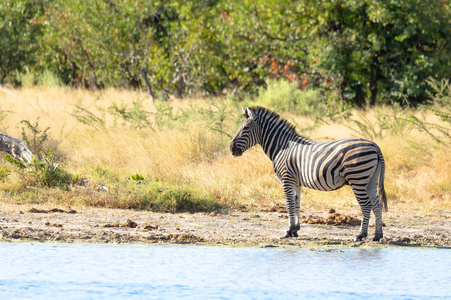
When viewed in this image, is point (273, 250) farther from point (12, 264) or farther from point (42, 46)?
point (42, 46)

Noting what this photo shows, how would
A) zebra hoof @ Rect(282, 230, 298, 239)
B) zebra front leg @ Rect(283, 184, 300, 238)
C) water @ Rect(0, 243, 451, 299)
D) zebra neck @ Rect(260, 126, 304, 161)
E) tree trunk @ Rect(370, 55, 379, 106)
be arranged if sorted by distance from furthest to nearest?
tree trunk @ Rect(370, 55, 379, 106) < zebra neck @ Rect(260, 126, 304, 161) < zebra hoof @ Rect(282, 230, 298, 239) < zebra front leg @ Rect(283, 184, 300, 238) < water @ Rect(0, 243, 451, 299)

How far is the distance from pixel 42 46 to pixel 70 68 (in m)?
1.50

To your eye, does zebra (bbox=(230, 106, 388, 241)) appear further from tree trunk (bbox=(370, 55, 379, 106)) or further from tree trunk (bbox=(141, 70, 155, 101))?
tree trunk (bbox=(141, 70, 155, 101))

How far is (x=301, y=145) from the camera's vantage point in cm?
759

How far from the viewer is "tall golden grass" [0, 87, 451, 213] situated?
32.4ft

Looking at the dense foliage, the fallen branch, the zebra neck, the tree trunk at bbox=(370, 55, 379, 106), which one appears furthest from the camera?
the tree trunk at bbox=(370, 55, 379, 106)

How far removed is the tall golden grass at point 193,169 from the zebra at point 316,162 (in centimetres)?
223

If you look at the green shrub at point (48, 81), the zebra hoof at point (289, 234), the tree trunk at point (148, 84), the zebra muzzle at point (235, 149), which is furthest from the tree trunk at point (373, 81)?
the zebra hoof at point (289, 234)

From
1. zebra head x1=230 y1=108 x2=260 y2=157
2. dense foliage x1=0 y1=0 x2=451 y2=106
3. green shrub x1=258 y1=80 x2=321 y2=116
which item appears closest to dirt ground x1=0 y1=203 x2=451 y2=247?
zebra head x1=230 y1=108 x2=260 y2=157

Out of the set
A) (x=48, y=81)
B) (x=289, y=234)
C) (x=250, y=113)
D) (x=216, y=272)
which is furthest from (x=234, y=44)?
(x=216, y=272)

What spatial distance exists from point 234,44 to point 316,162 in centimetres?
1566

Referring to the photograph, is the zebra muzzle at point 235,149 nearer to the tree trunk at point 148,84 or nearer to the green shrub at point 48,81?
the tree trunk at point 148,84

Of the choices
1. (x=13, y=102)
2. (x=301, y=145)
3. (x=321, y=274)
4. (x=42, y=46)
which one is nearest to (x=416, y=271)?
(x=321, y=274)

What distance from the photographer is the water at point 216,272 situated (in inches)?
221
